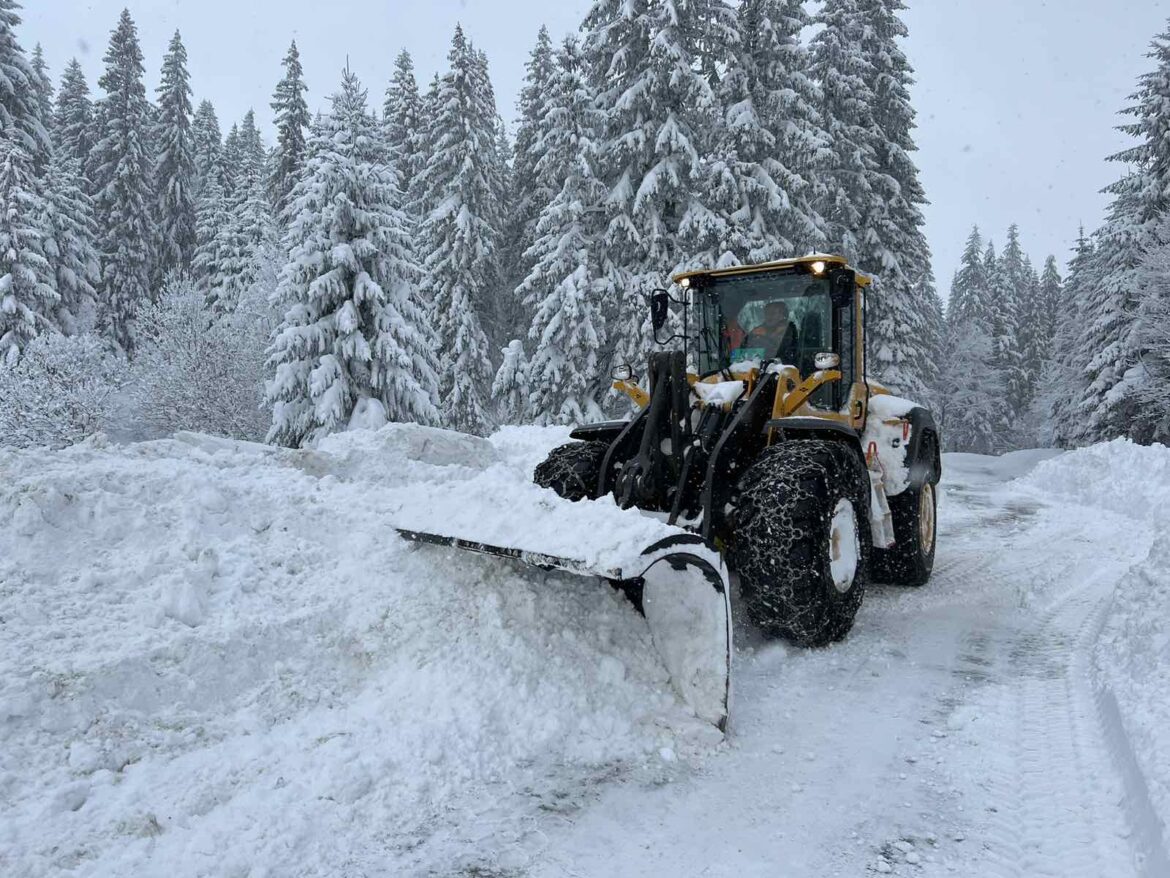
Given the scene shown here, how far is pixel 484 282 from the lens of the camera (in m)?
26.2

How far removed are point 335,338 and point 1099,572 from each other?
14.3 m

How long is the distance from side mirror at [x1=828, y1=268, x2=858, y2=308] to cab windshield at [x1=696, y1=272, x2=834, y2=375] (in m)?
0.23

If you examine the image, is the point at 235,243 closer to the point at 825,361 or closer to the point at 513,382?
the point at 513,382

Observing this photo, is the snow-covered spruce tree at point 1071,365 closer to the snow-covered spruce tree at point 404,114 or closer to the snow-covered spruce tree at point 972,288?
the snow-covered spruce tree at point 972,288

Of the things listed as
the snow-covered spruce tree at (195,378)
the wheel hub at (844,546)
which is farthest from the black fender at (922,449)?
the snow-covered spruce tree at (195,378)

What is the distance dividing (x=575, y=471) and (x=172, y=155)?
126 feet

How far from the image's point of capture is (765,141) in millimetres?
18109

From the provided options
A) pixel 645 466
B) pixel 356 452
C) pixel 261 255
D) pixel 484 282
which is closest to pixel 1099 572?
pixel 645 466

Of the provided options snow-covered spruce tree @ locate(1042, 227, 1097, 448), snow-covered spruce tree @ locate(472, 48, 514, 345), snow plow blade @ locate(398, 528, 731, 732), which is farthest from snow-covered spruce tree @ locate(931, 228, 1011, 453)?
snow plow blade @ locate(398, 528, 731, 732)

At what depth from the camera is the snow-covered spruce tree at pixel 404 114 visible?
104ft

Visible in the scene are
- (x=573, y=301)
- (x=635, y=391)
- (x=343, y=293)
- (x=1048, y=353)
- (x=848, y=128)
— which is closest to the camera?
(x=635, y=391)

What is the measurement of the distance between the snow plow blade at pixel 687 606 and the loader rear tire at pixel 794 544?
68 centimetres

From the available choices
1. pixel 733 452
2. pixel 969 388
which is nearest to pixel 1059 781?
pixel 733 452

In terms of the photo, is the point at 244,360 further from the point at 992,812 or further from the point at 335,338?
the point at 992,812
